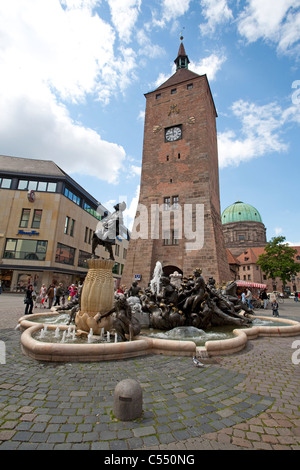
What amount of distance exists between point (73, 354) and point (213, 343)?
9.82 ft

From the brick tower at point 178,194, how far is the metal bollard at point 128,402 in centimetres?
1711

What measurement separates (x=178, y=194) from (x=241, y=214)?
65214 mm

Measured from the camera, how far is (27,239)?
3067 centimetres

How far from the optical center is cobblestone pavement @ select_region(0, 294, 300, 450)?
2.25 m

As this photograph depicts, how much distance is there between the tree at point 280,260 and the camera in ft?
127

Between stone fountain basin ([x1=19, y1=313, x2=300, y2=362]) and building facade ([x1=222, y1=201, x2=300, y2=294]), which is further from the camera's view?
building facade ([x1=222, y1=201, x2=300, y2=294])

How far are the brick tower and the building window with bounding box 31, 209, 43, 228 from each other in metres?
16.0

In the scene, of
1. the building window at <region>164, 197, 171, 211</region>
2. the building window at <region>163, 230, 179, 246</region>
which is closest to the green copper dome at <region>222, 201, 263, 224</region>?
the building window at <region>164, 197, 171, 211</region>

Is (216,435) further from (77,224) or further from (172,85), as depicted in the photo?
(77,224)

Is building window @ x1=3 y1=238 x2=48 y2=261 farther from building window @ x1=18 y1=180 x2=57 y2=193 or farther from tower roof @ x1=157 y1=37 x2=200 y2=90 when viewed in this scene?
tower roof @ x1=157 y1=37 x2=200 y2=90

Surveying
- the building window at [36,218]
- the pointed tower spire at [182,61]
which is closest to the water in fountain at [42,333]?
the building window at [36,218]

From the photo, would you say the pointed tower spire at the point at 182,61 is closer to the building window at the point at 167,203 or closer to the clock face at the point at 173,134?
the clock face at the point at 173,134
